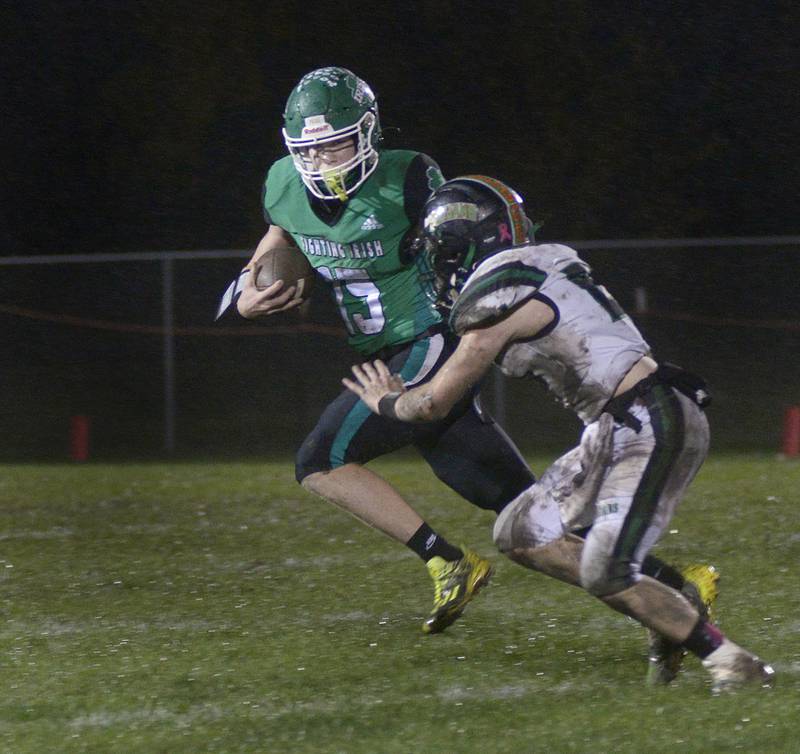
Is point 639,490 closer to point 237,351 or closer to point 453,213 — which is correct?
point 453,213

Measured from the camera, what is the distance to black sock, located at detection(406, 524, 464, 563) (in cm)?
515

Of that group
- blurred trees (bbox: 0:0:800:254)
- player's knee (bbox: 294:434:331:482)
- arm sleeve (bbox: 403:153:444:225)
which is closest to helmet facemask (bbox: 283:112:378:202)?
arm sleeve (bbox: 403:153:444:225)

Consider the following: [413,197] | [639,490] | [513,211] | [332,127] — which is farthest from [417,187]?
[639,490]

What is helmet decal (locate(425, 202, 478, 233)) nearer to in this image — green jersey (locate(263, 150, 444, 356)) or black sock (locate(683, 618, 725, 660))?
green jersey (locate(263, 150, 444, 356))

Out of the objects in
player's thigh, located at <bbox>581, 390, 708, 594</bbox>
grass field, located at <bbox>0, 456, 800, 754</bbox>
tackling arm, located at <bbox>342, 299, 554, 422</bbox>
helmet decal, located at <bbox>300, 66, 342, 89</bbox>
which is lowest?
grass field, located at <bbox>0, 456, 800, 754</bbox>

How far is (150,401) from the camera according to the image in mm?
12039

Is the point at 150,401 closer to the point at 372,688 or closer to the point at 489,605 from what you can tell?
the point at 489,605

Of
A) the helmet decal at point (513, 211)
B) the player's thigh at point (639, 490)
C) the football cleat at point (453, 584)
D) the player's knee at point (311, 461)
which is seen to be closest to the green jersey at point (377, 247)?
the player's knee at point (311, 461)

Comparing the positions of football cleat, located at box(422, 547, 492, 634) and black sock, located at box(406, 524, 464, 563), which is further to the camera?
black sock, located at box(406, 524, 464, 563)

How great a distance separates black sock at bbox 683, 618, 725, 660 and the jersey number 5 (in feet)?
5.50

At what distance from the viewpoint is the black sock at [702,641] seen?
3988 mm

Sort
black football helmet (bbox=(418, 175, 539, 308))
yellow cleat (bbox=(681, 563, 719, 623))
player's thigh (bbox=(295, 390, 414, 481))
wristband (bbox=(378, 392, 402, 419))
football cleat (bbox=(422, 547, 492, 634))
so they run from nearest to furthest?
black football helmet (bbox=(418, 175, 539, 308)) → wristband (bbox=(378, 392, 402, 419)) → yellow cleat (bbox=(681, 563, 719, 623)) → football cleat (bbox=(422, 547, 492, 634)) → player's thigh (bbox=(295, 390, 414, 481))

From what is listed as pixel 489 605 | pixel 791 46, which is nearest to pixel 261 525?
pixel 489 605

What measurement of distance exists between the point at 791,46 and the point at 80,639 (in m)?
15.2
